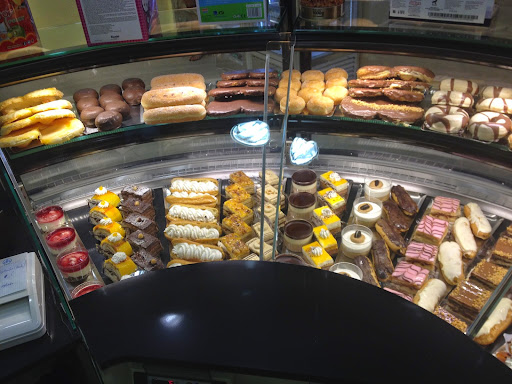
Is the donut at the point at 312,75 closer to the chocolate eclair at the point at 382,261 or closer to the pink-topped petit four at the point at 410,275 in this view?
the chocolate eclair at the point at 382,261

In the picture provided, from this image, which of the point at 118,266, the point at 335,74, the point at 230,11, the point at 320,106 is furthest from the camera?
the point at 335,74

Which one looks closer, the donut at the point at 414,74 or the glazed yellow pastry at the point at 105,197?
the donut at the point at 414,74

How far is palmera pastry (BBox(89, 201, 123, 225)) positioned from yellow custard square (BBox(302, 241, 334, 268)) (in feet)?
5.08

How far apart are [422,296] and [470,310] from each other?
0.29 meters

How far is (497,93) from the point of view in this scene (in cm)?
327

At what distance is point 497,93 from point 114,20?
2.66 m

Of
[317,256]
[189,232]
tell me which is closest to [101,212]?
[189,232]

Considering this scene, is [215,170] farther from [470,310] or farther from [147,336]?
[147,336]

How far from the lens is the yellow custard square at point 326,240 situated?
11.0 feet

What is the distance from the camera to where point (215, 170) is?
4023mm

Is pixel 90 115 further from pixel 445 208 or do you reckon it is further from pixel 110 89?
pixel 445 208

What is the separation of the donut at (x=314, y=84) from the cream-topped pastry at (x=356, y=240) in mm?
1087

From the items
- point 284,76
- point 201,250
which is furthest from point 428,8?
point 201,250

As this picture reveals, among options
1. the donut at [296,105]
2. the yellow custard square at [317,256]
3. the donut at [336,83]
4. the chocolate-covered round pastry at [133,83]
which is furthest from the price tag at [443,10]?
the chocolate-covered round pastry at [133,83]
